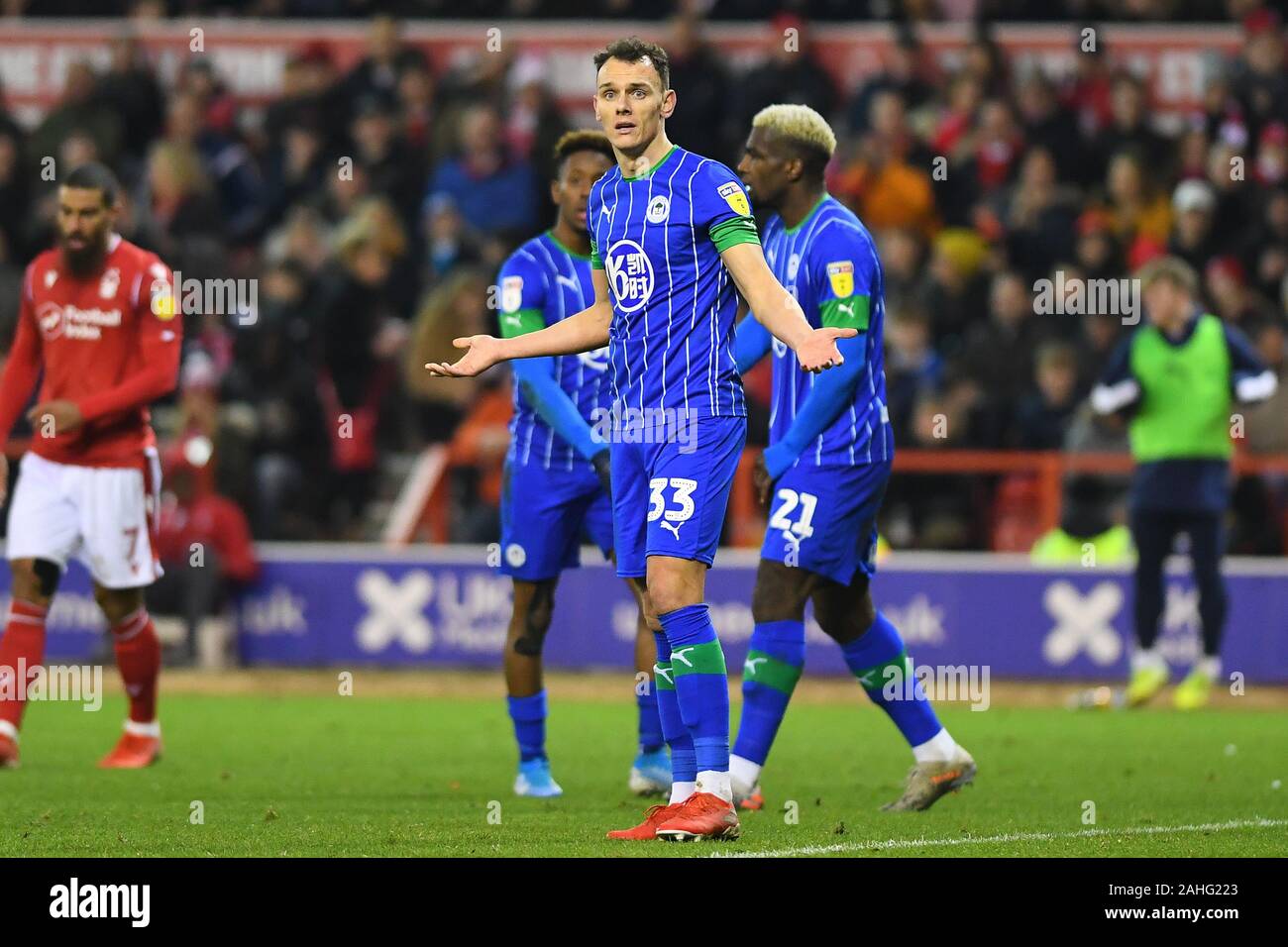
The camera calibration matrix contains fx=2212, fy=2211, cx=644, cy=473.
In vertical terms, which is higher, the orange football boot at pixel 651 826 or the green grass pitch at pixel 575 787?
the orange football boot at pixel 651 826

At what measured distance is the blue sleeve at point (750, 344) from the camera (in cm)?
851

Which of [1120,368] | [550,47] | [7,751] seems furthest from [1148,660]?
[550,47]

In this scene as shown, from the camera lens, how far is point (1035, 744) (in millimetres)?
11609

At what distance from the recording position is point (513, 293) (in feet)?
29.4

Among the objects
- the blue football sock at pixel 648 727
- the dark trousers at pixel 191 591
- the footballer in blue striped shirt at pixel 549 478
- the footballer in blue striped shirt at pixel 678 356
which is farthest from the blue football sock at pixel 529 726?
the dark trousers at pixel 191 591

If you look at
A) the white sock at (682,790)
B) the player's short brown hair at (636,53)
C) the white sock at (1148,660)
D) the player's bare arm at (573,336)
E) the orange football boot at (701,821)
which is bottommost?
the white sock at (1148,660)

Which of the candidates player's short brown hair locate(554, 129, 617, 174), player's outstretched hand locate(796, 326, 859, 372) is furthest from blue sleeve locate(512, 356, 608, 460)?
player's outstretched hand locate(796, 326, 859, 372)

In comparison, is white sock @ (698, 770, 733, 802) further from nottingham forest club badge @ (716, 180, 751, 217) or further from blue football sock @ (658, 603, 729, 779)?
nottingham forest club badge @ (716, 180, 751, 217)

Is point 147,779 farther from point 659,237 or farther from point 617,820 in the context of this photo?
point 659,237

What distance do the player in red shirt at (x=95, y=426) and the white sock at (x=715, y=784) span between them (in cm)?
388

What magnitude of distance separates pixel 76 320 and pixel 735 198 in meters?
4.04

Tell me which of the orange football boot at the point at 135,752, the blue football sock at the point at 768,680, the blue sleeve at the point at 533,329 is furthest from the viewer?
the orange football boot at the point at 135,752

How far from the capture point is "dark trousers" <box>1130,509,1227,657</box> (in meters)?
13.9

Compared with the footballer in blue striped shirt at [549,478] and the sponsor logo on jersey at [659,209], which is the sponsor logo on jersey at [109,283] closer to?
the footballer in blue striped shirt at [549,478]
